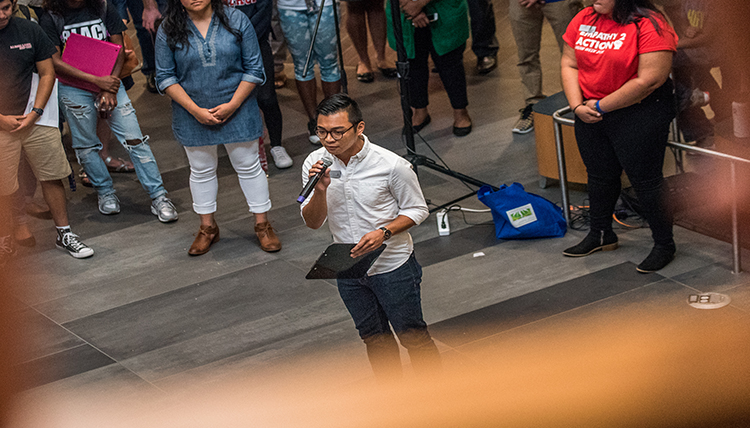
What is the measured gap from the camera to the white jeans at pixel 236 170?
494 cm

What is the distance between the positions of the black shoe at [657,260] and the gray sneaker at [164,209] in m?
3.23

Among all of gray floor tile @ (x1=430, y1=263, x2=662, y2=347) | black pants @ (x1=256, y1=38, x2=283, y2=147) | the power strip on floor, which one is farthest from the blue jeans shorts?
gray floor tile @ (x1=430, y1=263, x2=662, y2=347)

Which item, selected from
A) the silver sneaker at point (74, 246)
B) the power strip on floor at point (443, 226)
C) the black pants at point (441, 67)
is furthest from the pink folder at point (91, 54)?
the power strip on floor at point (443, 226)

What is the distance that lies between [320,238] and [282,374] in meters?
1.58

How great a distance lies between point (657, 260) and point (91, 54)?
384 cm

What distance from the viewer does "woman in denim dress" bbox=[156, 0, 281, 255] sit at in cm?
459

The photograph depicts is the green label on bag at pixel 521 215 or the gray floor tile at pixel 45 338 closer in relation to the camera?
the gray floor tile at pixel 45 338

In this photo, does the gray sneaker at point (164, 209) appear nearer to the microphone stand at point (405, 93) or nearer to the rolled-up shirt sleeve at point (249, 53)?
the rolled-up shirt sleeve at point (249, 53)

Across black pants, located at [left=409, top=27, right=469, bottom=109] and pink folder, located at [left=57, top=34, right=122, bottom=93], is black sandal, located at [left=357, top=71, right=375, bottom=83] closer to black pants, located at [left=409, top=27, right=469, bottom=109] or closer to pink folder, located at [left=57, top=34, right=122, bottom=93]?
black pants, located at [left=409, top=27, right=469, bottom=109]

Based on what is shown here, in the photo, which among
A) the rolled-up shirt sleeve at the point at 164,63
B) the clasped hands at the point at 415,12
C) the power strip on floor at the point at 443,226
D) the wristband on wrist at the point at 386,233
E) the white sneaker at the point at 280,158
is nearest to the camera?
the wristband on wrist at the point at 386,233

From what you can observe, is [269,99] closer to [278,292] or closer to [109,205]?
[109,205]

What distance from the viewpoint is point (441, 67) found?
6.50 meters

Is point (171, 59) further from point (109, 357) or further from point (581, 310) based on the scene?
point (581, 310)

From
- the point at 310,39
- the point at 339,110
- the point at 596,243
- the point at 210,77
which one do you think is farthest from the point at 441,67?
the point at 339,110
